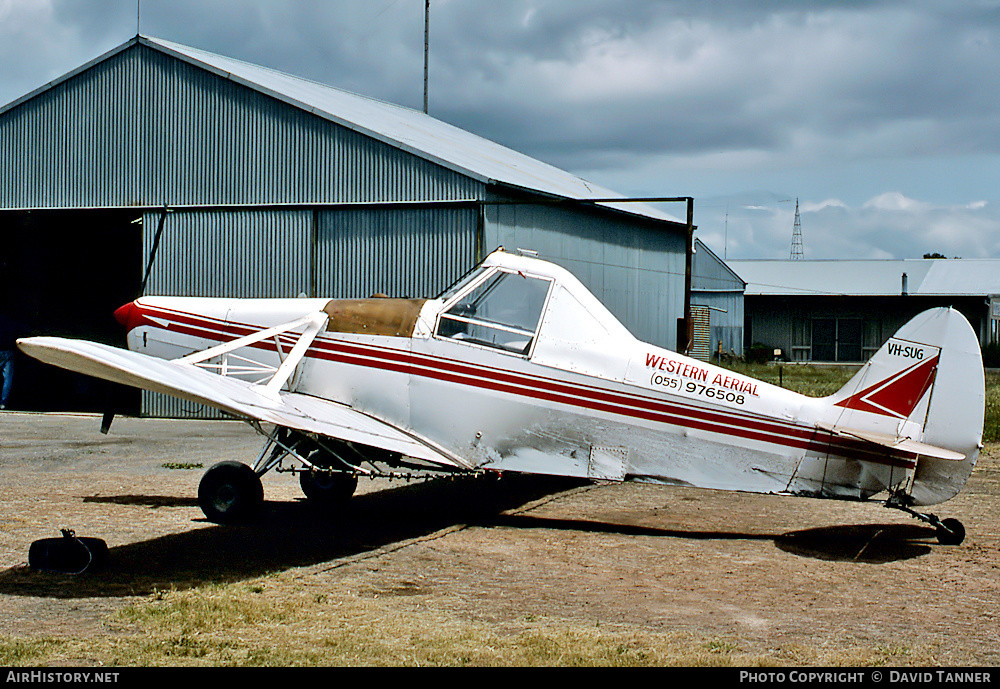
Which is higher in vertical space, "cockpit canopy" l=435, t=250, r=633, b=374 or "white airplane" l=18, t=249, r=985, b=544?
"cockpit canopy" l=435, t=250, r=633, b=374

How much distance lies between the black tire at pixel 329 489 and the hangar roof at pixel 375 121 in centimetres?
879

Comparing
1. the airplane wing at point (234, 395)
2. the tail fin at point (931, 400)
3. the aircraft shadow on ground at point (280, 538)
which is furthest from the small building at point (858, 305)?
the airplane wing at point (234, 395)

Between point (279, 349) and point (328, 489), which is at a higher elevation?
point (279, 349)

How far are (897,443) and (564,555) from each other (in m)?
2.88

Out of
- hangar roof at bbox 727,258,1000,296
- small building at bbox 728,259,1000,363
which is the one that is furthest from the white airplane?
hangar roof at bbox 727,258,1000,296

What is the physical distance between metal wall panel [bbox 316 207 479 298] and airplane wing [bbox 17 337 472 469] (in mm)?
9192

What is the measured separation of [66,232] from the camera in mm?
25281

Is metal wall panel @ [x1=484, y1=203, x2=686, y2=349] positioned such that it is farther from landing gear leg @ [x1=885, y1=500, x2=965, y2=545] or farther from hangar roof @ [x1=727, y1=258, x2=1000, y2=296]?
hangar roof @ [x1=727, y1=258, x2=1000, y2=296]

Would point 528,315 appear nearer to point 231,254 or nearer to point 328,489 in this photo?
point 328,489

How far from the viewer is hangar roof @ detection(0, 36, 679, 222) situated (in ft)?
63.0

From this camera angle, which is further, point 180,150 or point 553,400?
point 180,150

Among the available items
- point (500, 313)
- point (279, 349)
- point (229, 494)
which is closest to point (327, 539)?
point (229, 494)

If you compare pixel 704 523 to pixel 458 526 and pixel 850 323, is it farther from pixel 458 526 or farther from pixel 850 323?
pixel 850 323

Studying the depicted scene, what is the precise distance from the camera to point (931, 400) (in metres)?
8.36
